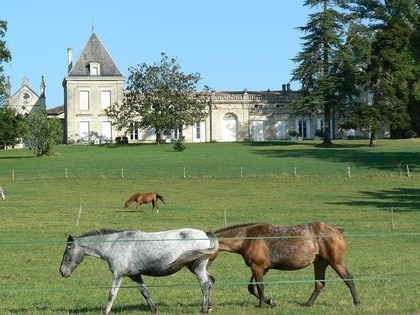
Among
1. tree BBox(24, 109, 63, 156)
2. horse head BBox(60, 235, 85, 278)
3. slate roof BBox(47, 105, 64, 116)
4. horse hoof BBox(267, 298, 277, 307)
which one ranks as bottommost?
horse hoof BBox(267, 298, 277, 307)

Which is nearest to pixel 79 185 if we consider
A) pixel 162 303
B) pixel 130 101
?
pixel 162 303

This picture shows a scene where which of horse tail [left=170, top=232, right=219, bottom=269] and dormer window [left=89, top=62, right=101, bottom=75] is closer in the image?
horse tail [left=170, top=232, right=219, bottom=269]

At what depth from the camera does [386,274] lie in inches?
754

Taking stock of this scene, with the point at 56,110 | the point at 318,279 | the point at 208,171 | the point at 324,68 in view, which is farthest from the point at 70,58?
the point at 318,279

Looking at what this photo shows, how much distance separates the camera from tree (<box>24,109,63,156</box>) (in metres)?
74.7

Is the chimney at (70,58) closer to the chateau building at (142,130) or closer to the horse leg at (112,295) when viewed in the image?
the chateau building at (142,130)

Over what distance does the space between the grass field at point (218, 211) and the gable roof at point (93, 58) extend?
19792mm

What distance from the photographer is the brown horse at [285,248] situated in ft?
45.7

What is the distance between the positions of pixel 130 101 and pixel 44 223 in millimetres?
64020

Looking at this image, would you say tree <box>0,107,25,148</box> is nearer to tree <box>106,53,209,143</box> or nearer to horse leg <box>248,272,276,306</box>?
tree <box>106,53,209,143</box>

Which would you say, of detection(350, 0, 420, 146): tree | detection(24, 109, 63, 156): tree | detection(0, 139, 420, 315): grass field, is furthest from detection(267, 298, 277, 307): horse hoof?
detection(350, 0, 420, 146): tree

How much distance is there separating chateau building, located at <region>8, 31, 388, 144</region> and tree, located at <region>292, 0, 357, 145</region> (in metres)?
18.0

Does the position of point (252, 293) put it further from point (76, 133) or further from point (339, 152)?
point (76, 133)

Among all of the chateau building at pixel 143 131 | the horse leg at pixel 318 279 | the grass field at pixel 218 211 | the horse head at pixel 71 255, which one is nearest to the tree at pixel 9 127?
the grass field at pixel 218 211
